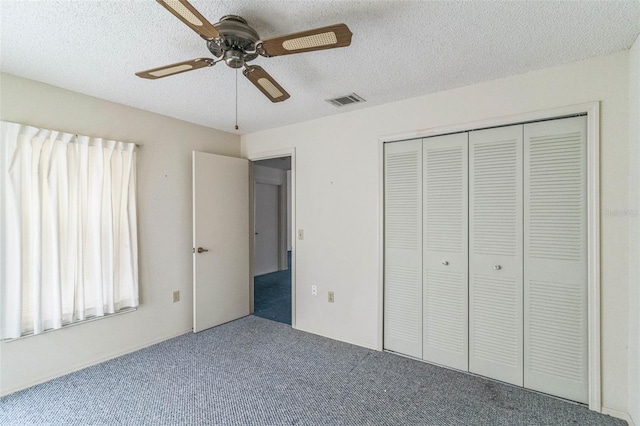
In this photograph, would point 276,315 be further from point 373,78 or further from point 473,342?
point 373,78

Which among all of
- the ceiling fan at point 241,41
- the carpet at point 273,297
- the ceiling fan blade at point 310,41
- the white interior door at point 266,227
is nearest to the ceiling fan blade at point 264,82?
the ceiling fan at point 241,41

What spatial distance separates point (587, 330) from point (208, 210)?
3519 millimetres

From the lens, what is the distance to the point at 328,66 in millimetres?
2172

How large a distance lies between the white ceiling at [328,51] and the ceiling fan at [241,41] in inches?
4.8

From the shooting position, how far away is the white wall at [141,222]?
2328mm

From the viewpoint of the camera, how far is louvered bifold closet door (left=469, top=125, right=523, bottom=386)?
233 centimetres

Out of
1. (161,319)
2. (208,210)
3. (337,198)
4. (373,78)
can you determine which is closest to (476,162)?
(373,78)

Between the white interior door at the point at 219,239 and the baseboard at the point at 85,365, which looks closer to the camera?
the baseboard at the point at 85,365

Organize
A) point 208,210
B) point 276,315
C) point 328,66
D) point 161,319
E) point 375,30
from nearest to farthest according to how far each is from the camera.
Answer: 1. point 375,30
2. point 328,66
3. point 161,319
4. point 208,210
5. point 276,315

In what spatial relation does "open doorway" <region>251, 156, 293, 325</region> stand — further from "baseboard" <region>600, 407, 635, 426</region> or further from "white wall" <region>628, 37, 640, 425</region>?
"white wall" <region>628, 37, 640, 425</region>

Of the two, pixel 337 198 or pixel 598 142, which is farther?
pixel 337 198

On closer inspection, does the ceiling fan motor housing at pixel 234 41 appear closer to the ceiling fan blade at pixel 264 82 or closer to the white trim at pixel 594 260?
the ceiling fan blade at pixel 264 82

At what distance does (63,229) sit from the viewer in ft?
8.19

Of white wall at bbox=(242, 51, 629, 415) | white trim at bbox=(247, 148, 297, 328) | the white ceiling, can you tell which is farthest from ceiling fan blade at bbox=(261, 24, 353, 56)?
white trim at bbox=(247, 148, 297, 328)
